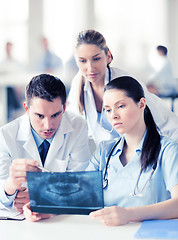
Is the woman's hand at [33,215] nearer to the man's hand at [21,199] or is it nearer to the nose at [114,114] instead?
the man's hand at [21,199]

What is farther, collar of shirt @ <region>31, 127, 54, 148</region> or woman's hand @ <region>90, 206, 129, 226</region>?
collar of shirt @ <region>31, 127, 54, 148</region>

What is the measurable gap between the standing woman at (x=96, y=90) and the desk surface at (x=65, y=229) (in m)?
0.81

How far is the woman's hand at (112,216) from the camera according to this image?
1.11 meters

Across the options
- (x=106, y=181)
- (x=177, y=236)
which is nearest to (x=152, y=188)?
(x=106, y=181)

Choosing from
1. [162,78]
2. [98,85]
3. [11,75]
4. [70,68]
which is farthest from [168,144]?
[11,75]

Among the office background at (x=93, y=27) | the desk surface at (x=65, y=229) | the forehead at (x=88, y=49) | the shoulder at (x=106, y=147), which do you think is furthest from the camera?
the office background at (x=93, y=27)

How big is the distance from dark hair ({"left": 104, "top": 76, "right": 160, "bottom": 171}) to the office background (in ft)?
11.2

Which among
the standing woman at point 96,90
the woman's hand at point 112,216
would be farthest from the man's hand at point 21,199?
the standing woman at point 96,90

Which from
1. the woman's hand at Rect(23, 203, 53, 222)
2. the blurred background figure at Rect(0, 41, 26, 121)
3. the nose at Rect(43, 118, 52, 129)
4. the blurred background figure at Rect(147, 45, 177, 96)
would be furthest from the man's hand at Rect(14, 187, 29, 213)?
the blurred background figure at Rect(0, 41, 26, 121)

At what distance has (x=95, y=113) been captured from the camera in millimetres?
2008

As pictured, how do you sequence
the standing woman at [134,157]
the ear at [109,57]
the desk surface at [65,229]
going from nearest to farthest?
the desk surface at [65,229] < the standing woman at [134,157] < the ear at [109,57]

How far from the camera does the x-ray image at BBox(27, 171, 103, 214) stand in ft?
3.64

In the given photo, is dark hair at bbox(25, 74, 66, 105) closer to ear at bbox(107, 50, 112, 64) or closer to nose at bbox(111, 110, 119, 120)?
nose at bbox(111, 110, 119, 120)

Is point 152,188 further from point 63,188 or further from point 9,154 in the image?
point 9,154
